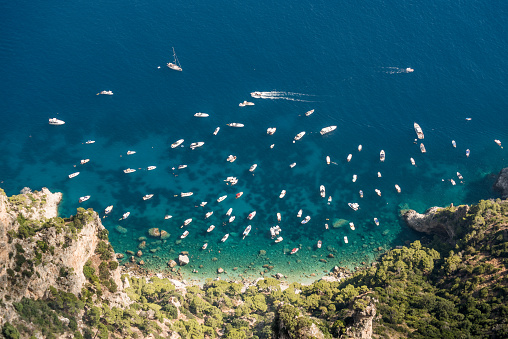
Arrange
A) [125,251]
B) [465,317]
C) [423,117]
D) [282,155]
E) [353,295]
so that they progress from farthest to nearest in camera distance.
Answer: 1. [423,117]
2. [282,155]
3. [125,251]
4. [353,295]
5. [465,317]

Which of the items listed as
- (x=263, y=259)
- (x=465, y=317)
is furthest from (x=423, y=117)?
(x=465, y=317)

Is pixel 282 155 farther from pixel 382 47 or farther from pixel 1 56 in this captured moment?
pixel 1 56

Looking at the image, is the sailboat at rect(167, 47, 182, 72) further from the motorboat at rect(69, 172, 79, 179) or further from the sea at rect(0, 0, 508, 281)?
the motorboat at rect(69, 172, 79, 179)

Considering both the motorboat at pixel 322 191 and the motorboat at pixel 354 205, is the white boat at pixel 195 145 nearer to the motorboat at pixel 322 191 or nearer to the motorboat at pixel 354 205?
the motorboat at pixel 322 191

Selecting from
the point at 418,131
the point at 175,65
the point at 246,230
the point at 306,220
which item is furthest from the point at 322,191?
the point at 175,65

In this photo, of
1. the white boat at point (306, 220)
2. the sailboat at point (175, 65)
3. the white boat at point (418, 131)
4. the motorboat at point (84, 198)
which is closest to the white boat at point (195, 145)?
the motorboat at point (84, 198)

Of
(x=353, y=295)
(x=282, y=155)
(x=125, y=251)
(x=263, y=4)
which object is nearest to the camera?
(x=353, y=295)

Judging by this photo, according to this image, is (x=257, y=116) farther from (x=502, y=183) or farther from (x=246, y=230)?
(x=502, y=183)
